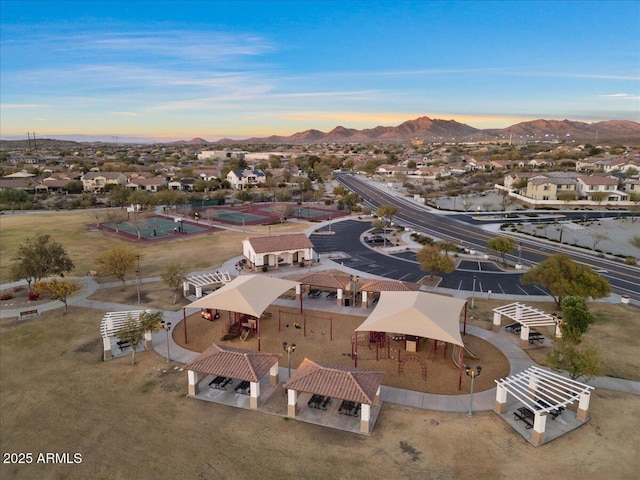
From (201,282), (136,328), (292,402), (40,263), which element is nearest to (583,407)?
(292,402)

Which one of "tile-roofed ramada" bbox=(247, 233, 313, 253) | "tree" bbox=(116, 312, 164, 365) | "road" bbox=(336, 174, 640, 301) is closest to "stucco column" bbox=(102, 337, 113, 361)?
"tree" bbox=(116, 312, 164, 365)

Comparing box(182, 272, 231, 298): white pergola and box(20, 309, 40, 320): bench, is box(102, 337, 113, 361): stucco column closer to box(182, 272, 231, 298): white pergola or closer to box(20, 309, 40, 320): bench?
box(182, 272, 231, 298): white pergola

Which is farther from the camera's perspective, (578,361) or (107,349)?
(107,349)

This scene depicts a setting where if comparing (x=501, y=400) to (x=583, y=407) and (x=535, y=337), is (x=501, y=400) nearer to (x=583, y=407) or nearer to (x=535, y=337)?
(x=583, y=407)

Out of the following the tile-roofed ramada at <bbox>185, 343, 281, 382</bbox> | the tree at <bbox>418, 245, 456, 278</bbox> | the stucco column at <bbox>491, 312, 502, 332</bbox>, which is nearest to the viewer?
the tile-roofed ramada at <bbox>185, 343, 281, 382</bbox>

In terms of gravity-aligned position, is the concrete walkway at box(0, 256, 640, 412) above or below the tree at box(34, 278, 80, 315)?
below
